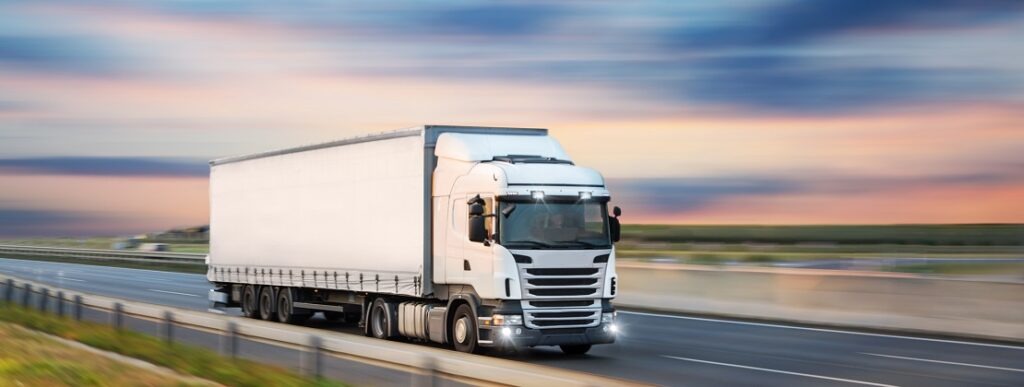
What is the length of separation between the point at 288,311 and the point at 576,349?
8.44 metres

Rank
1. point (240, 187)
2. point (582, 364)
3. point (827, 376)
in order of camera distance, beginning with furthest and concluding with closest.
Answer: point (240, 187), point (582, 364), point (827, 376)

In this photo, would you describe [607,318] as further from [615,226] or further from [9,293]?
[9,293]

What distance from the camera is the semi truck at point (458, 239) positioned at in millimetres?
19828

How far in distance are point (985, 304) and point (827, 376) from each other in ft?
23.2

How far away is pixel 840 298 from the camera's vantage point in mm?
25969

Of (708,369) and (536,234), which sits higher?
(536,234)

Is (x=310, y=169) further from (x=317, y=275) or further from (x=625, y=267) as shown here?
(x=625, y=267)

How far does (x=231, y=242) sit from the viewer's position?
3100 centimetres

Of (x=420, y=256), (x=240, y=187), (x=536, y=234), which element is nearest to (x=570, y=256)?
(x=536, y=234)

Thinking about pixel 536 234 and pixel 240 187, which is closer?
pixel 536 234

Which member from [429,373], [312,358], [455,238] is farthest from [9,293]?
[429,373]

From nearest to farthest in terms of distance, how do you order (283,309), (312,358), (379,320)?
1. (312,358)
2. (379,320)
3. (283,309)

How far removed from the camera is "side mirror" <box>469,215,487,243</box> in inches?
776

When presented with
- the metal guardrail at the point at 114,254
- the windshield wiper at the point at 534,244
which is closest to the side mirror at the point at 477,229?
the windshield wiper at the point at 534,244
